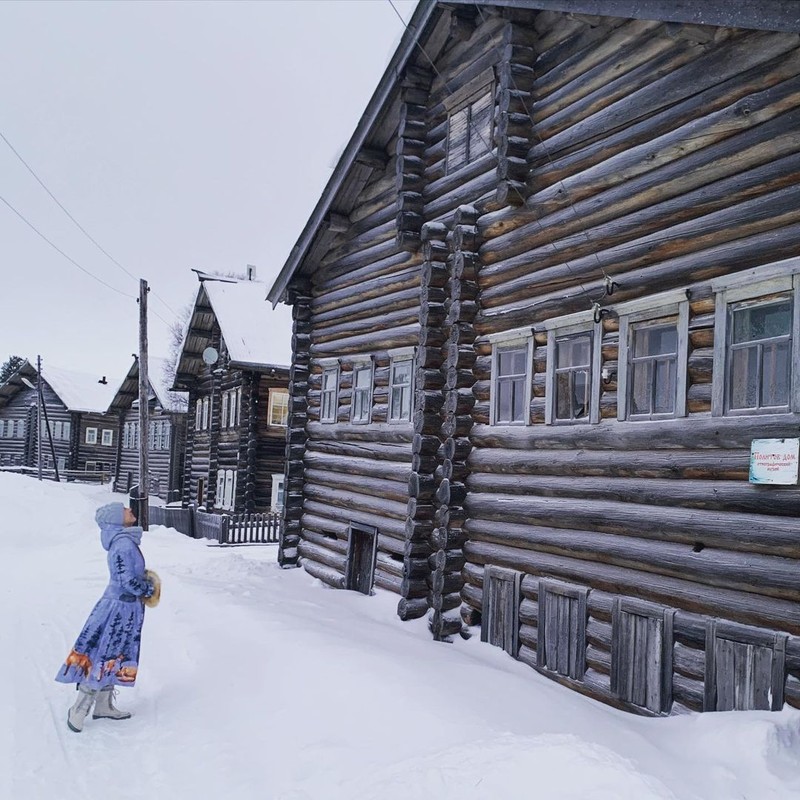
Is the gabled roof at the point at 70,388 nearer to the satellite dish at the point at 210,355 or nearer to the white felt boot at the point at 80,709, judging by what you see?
the satellite dish at the point at 210,355

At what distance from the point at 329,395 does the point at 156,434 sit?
28989 millimetres

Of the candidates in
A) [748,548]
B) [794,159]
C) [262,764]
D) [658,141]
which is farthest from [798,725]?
[658,141]

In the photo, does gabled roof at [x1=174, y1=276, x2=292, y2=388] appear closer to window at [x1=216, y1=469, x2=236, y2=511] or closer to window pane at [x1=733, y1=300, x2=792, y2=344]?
window at [x1=216, y1=469, x2=236, y2=511]

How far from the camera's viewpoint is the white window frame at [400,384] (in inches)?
478

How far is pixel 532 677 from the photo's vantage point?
332 inches

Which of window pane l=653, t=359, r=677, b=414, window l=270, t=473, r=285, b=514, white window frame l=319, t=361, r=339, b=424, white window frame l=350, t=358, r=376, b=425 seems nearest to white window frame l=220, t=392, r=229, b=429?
window l=270, t=473, r=285, b=514

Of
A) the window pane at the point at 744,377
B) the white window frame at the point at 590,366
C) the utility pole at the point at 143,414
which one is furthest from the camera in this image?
the utility pole at the point at 143,414

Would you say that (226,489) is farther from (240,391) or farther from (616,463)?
(616,463)

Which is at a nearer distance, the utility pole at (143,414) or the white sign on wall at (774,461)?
the white sign on wall at (774,461)

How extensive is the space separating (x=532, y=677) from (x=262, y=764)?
3.69 metres

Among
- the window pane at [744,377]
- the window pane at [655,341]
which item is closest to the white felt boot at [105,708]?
the window pane at [655,341]

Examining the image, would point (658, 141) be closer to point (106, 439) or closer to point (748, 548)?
point (748, 548)

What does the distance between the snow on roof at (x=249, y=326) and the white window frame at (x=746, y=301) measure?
1961 cm

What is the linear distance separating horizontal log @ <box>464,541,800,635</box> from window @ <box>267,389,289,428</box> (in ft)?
58.1
